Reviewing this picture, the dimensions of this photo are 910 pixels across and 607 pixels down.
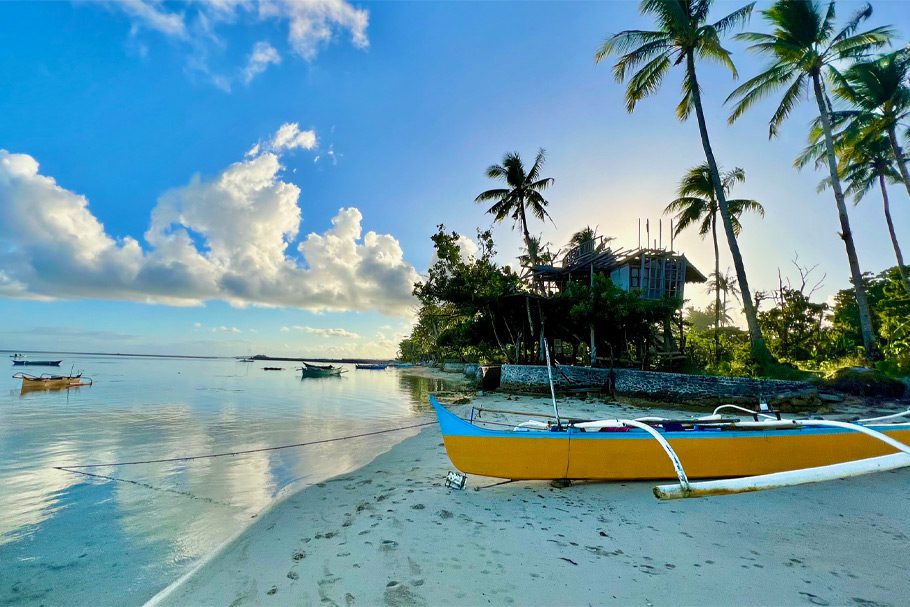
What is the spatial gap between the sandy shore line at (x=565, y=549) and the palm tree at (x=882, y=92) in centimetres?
1804

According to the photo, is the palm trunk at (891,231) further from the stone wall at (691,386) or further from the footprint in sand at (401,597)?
the footprint in sand at (401,597)

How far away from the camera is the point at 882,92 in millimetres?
15852

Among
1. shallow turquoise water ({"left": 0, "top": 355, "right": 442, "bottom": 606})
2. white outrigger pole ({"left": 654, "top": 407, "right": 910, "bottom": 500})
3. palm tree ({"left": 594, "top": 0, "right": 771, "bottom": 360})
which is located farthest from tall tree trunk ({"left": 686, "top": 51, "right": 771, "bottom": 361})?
shallow turquoise water ({"left": 0, "top": 355, "right": 442, "bottom": 606})

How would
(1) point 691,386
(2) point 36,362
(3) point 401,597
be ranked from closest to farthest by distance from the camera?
(3) point 401,597, (1) point 691,386, (2) point 36,362

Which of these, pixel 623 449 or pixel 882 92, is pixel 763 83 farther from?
pixel 623 449

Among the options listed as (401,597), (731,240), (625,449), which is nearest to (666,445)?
(625,449)

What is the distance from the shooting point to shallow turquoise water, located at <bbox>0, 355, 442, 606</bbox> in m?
3.85

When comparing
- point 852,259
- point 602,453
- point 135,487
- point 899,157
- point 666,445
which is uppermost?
point 899,157

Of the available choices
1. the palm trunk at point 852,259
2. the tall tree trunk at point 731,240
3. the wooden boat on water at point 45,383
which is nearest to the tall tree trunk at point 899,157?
the palm trunk at point 852,259

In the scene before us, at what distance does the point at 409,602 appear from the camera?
2818 millimetres

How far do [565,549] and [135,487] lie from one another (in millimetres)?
7139

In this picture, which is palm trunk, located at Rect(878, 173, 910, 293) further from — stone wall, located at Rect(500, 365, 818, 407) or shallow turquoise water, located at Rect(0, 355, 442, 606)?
shallow turquoise water, located at Rect(0, 355, 442, 606)

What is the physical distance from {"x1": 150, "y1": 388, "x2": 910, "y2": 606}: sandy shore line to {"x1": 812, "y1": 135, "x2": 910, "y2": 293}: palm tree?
59.7 feet

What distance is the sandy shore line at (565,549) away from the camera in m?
2.93
